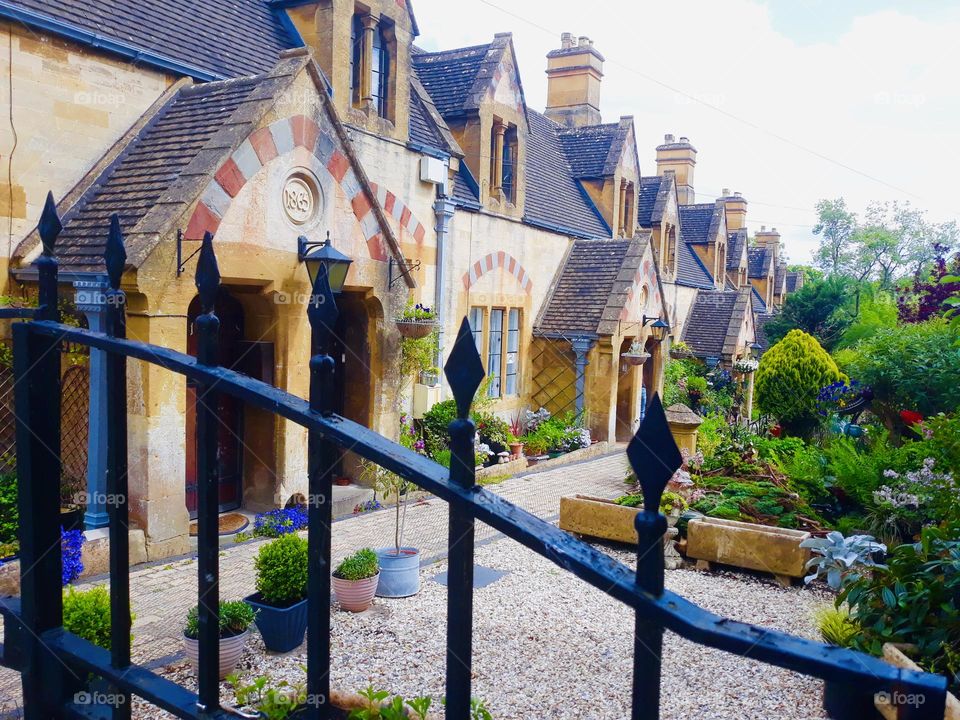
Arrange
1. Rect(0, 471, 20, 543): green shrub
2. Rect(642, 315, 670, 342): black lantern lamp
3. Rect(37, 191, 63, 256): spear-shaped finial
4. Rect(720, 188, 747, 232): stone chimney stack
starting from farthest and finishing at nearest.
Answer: Rect(720, 188, 747, 232): stone chimney stack < Rect(642, 315, 670, 342): black lantern lamp < Rect(0, 471, 20, 543): green shrub < Rect(37, 191, 63, 256): spear-shaped finial

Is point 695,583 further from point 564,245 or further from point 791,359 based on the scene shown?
point 564,245

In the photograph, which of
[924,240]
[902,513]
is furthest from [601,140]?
[924,240]

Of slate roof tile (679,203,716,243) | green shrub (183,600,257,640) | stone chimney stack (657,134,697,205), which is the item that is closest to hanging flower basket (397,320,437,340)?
green shrub (183,600,257,640)

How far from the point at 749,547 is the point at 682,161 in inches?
1196

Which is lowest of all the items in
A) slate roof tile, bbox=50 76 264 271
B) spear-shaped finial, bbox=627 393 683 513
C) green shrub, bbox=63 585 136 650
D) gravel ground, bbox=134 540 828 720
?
gravel ground, bbox=134 540 828 720

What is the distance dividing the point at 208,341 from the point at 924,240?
68158mm

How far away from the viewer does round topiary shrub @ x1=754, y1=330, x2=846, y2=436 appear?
15000 mm

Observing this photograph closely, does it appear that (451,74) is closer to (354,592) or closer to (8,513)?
(8,513)

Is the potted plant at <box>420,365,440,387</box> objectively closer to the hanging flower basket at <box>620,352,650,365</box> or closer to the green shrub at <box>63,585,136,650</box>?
the hanging flower basket at <box>620,352,650,365</box>

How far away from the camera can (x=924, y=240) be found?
59312 mm

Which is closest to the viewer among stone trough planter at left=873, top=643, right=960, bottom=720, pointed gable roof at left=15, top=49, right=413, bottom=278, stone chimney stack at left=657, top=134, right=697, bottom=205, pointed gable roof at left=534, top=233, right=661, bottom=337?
stone trough planter at left=873, top=643, right=960, bottom=720

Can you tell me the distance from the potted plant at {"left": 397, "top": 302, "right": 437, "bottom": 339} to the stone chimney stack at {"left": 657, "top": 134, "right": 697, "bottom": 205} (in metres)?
26.7

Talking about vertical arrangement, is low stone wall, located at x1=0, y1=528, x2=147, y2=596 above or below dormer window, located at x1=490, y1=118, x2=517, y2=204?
below

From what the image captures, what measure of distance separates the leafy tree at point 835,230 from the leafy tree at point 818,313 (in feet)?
126
